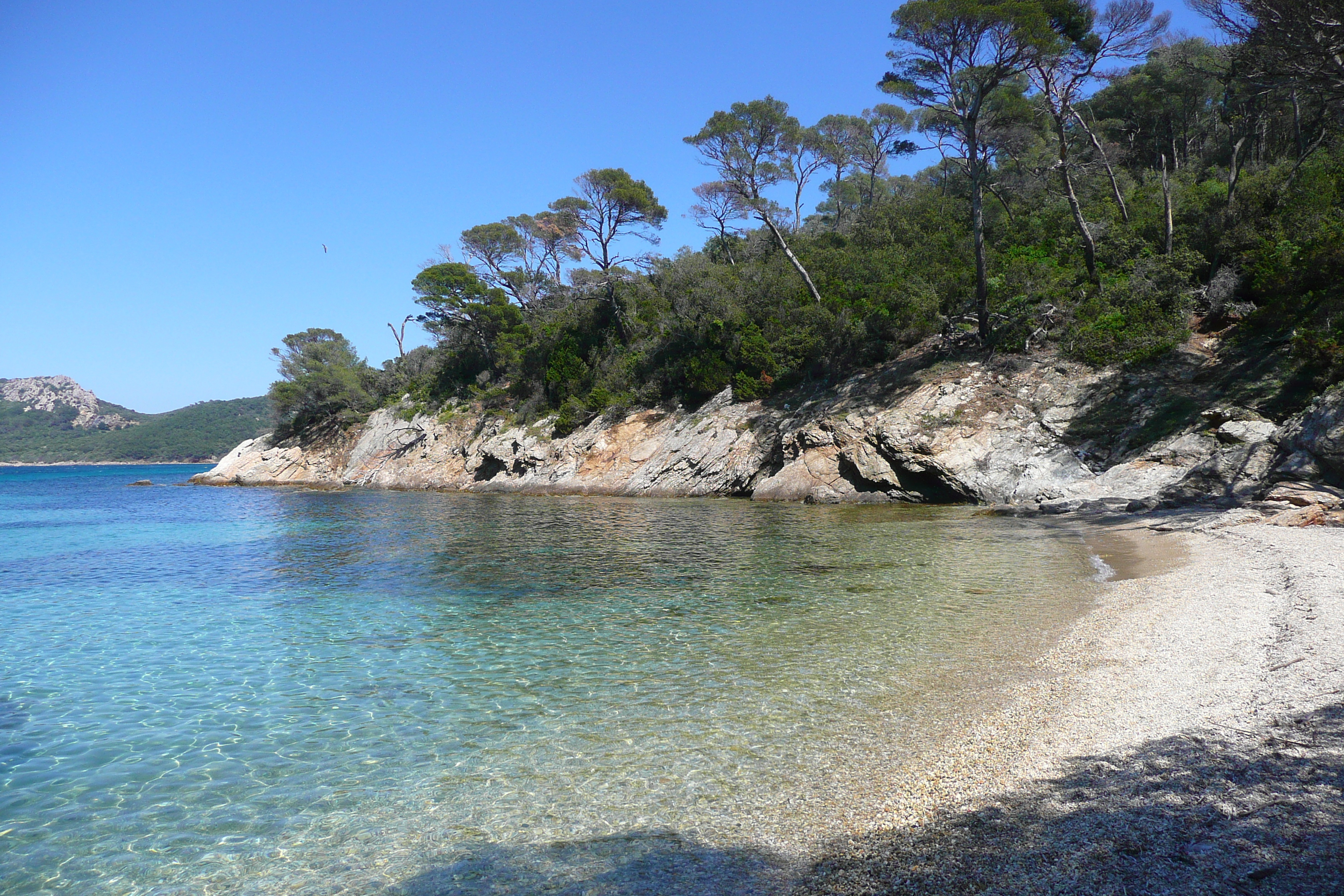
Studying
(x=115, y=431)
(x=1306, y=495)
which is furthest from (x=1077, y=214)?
(x=115, y=431)

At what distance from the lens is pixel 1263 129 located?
30.6 m

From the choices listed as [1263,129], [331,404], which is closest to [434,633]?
[1263,129]

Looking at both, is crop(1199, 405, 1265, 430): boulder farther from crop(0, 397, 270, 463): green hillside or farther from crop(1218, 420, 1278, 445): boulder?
crop(0, 397, 270, 463): green hillside

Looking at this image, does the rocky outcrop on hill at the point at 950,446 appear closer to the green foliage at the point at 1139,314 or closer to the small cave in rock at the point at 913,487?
the small cave in rock at the point at 913,487

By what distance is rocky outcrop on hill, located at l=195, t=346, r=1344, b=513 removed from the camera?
17.4 metres

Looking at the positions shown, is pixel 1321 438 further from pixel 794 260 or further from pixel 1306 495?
pixel 794 260

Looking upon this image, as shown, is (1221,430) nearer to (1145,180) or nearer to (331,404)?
(1145,180)

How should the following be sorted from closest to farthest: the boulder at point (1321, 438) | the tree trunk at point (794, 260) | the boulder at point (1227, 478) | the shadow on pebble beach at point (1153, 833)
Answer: the shadow on pebble beach at point (1153, 833)
the boulder at point (1321, 438)
the boulder at point (1227, 478)
the tree trunk at point (794, 260)

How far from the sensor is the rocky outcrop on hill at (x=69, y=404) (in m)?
178

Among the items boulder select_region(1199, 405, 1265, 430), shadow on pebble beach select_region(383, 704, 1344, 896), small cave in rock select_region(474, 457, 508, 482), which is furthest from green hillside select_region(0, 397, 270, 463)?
shadow on pebble beach select_region(383, 704, 1344, 896)

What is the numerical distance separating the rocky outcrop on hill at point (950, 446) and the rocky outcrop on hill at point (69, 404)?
18895 centimetres

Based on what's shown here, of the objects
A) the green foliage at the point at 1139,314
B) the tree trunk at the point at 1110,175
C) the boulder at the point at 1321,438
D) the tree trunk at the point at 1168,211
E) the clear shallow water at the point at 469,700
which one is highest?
the tree trunk at the point at 1110,175

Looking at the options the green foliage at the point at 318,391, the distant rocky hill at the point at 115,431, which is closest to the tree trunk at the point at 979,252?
the green foliage at the point at 318,391

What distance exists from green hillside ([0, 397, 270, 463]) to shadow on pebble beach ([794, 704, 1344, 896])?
150046 mm
